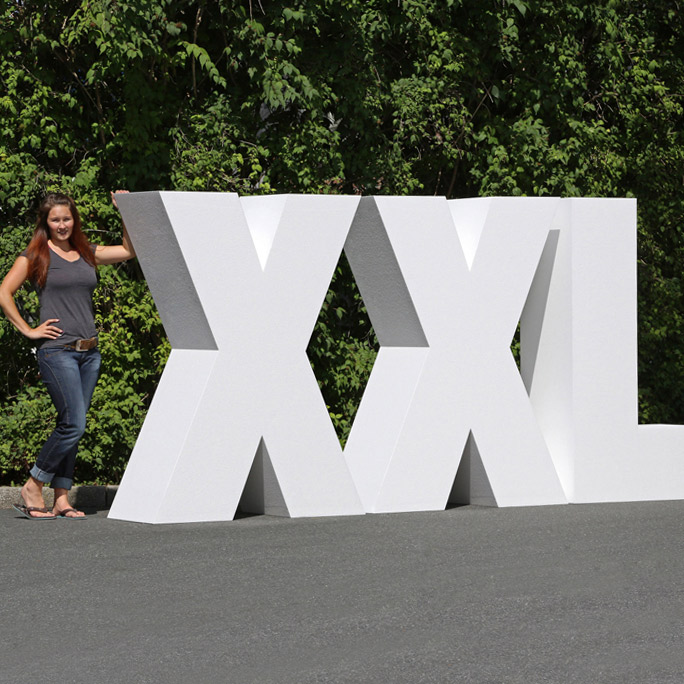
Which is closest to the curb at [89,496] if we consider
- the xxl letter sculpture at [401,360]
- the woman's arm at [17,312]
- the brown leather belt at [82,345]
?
the xxl letter sculpture at [401,360]

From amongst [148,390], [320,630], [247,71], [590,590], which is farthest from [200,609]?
[247,71]

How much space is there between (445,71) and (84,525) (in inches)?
242

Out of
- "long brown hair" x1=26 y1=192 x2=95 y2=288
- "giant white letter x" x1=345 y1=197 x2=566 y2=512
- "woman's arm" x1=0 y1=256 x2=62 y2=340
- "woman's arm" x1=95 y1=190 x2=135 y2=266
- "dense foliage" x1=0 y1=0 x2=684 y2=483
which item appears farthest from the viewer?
"dense foliage" x1=0 y1=0 x2=684 y2=483

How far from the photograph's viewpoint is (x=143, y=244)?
8.38m

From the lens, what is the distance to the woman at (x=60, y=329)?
8.16m

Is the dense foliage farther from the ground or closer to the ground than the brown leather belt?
farther from the ground

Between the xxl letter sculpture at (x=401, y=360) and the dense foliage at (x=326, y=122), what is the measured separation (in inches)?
109

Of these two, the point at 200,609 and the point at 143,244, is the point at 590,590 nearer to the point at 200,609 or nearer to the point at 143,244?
the point at 200,609

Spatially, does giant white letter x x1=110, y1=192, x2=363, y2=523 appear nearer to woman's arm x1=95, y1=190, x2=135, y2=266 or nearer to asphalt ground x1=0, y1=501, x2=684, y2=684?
woman's arm x1=95, y1=190, x2=135, y2=266

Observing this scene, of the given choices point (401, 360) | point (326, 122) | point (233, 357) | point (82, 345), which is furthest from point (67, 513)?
point (326, 122)

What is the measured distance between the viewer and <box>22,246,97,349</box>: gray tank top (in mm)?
8203

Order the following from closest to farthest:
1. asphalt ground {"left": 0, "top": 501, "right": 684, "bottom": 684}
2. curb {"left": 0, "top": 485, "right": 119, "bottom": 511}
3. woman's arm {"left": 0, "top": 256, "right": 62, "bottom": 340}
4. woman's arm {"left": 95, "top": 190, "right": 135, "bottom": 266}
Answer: asphalt ground {"left": 0, "top": 501, "right": 684, "bottom": 684}, woman's arm {"left": 0, "top": 256, "right": 62, "bottom": 340}, woman's arm {"left": 95, "top": 190, "right": 135, "bottom": 266}, curb {"left": 0, "top": 485, "right": 119, "bottom": 511}

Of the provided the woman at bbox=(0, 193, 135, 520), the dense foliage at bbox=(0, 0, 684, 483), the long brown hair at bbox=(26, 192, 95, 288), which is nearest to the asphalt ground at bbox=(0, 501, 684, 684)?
the woman at bbox=(0, 193, 135, 520)

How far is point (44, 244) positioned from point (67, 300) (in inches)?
14.2
